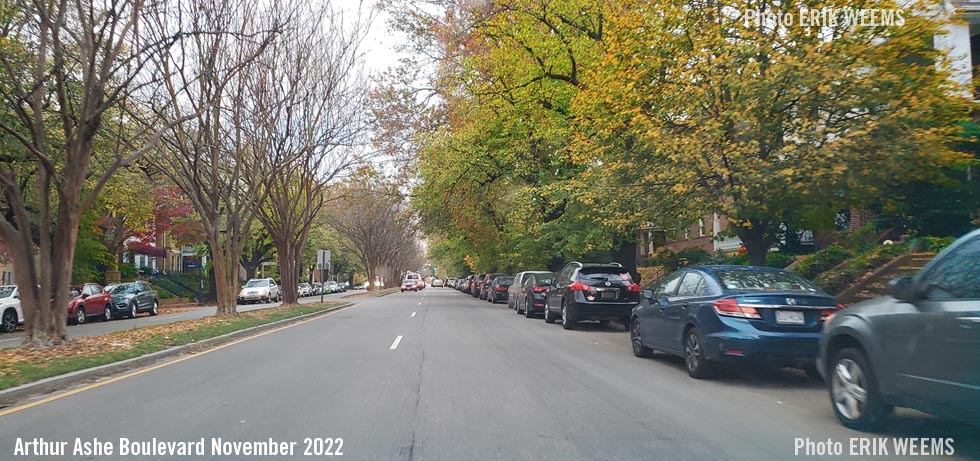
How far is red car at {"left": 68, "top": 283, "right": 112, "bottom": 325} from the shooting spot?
75.7ft

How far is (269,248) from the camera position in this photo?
50688 millimetres

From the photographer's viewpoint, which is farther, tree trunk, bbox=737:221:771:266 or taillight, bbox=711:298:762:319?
tree trunk, bbox=737:221:771:266

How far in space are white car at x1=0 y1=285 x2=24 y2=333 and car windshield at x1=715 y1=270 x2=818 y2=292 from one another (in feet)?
66.4

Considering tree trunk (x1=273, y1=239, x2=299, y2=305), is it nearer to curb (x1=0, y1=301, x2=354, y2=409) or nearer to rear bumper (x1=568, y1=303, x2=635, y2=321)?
curb (x1=0, y1=301, x2=354, y2=409)

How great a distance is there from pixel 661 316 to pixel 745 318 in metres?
2.11

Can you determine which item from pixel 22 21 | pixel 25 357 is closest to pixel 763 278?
pixel 25 357

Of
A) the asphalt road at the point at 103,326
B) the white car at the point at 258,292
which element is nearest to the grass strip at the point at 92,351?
the asphalt road at the point at 103,326

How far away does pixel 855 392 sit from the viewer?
6.03 m

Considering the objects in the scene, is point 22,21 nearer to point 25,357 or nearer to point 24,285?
point 24,285

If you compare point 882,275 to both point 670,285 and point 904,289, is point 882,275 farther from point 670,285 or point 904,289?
point 904,289

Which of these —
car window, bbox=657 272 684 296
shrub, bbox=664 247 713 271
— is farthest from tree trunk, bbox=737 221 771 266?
shrub, bbox=664 247 713 271

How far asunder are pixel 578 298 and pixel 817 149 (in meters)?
6.81

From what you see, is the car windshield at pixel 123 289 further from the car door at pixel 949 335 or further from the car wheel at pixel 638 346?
the car door at pixel 949 335

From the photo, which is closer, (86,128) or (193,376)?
(193,376)
